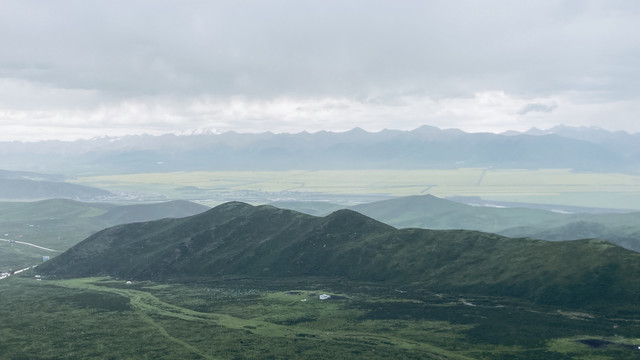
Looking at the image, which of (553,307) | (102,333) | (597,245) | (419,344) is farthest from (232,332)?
(597,245)

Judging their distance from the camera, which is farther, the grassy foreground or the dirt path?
the dirt path

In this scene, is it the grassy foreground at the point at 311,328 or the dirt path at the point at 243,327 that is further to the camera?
the dirt path at the point at 243,327

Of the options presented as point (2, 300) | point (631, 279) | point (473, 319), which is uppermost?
point (631, 279)

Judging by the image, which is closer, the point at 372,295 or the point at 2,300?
the point at 372,295

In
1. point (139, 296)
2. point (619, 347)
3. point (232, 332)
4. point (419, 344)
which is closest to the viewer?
point (619, 347)

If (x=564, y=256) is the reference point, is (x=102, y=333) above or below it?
below

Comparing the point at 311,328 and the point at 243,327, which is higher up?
the point at 311,328

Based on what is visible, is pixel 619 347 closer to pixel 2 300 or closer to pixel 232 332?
pixel 232 332

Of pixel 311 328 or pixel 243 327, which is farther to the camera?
pixel 243 327
